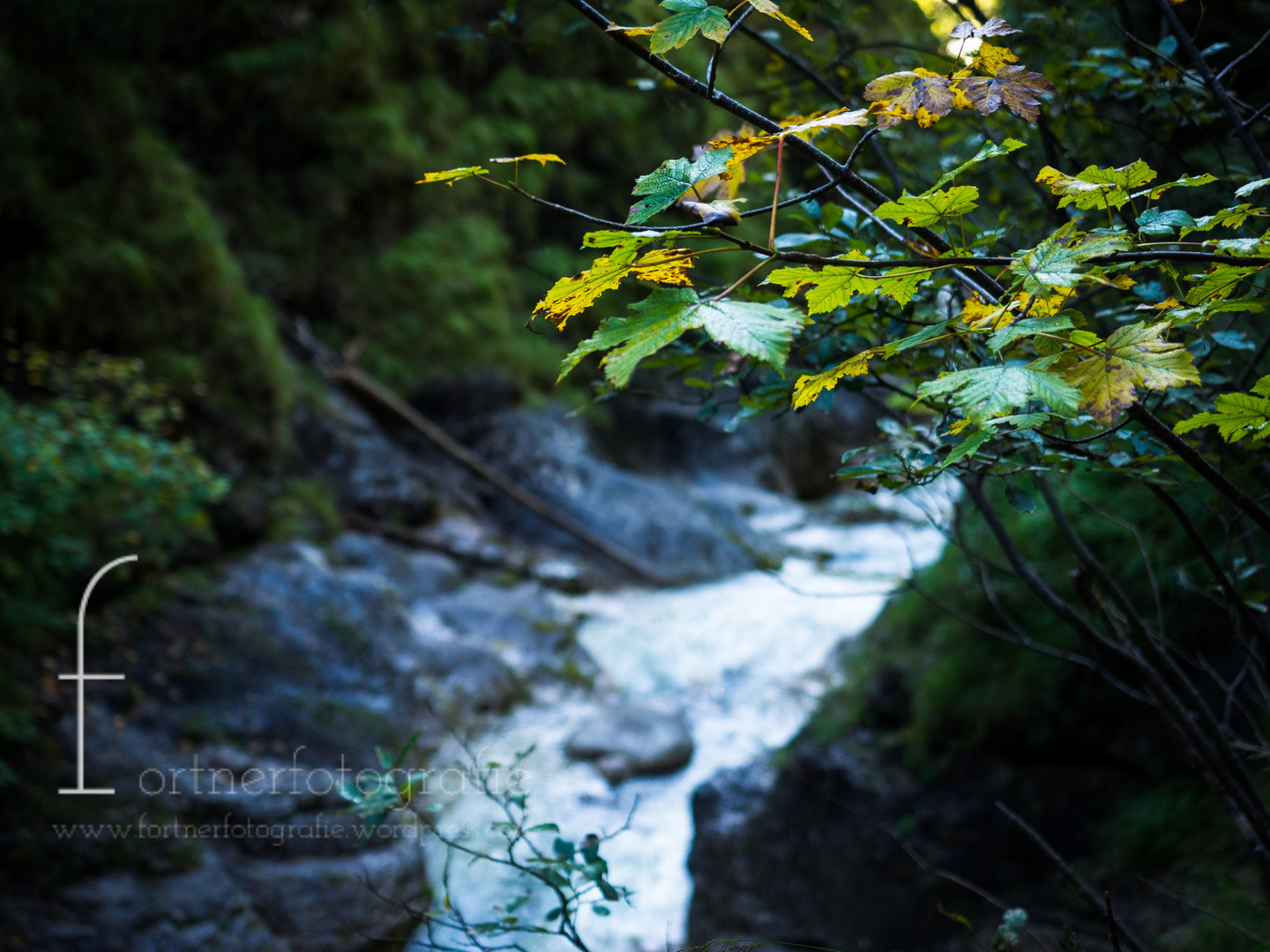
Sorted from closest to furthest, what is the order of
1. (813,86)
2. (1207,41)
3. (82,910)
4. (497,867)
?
1. (813,86)
2. (1207,41)
3. (82,910)
4. (497,867)

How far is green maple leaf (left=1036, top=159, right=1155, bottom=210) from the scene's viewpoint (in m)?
0.72

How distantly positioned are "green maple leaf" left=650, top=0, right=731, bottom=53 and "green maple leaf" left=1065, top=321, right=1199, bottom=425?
1.49 ft

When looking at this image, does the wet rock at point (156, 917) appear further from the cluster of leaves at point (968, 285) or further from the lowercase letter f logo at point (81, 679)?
the cluster of leaves at point (968, 285)

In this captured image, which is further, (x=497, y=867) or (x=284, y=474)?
(x=284, y=474)

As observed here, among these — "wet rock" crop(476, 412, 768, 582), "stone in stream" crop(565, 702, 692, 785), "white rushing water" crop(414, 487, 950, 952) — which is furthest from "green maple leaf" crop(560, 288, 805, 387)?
"wet rock" crop(476, 412, 768, 582)

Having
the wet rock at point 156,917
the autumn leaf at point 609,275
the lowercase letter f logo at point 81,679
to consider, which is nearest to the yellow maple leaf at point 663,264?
the autumn leaf at point 609,275

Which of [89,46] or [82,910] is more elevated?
[89,46]

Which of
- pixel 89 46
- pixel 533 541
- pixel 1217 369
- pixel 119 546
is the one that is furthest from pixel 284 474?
pixel 1217 369

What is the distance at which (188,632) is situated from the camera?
4027 millimetres

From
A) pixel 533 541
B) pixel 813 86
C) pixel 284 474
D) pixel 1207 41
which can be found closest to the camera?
pixel 813 86

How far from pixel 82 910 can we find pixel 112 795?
0.52 m

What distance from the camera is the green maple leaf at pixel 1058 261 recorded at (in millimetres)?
615

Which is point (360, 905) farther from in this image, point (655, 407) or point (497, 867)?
point (655, 407)

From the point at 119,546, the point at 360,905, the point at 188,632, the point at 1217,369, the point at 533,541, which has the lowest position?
the point at 360,905
